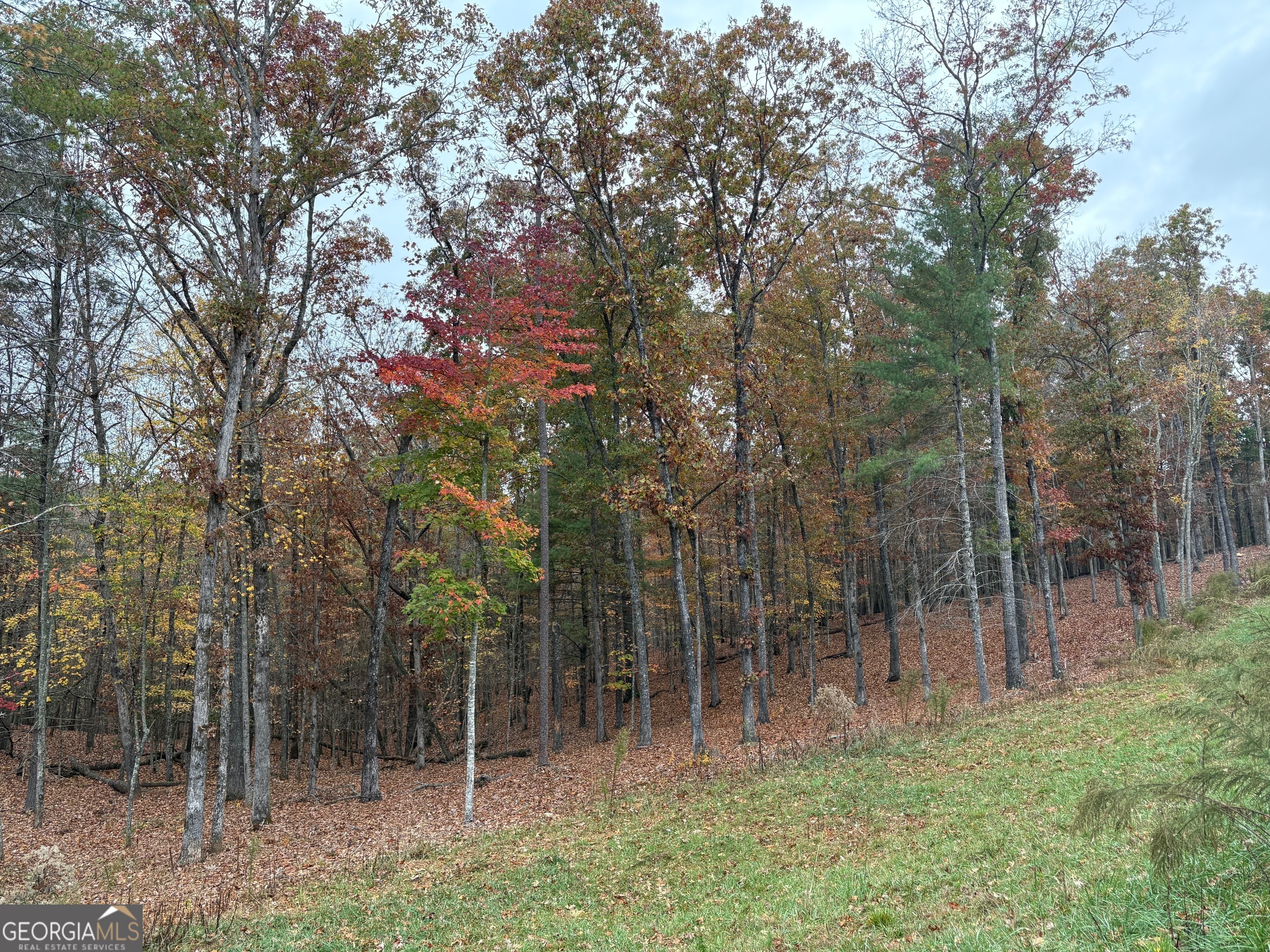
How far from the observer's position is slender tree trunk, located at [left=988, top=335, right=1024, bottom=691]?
16672 millimetres

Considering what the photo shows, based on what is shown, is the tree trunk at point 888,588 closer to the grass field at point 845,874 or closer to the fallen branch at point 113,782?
the grass field at point 845,874

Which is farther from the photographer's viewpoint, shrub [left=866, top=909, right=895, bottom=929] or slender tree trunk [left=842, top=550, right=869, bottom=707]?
slender tree trunk [left=842, top=550, right=869, bottom=707]

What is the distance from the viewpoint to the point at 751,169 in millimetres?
15992

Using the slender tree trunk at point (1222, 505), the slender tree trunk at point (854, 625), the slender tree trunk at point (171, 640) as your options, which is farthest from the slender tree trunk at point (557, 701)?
the slender tree trunk at point (1222, 505)

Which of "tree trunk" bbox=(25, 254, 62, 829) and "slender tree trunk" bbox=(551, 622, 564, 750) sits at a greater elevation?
"tree trunk" bbox=(25, 254, 62, 829)

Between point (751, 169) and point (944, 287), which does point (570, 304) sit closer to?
point (751, 169)

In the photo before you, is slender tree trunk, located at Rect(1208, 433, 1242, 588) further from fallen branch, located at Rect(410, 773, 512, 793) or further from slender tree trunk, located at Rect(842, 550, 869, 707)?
fallen branch, located at Rect(410, 773, 512, 793)

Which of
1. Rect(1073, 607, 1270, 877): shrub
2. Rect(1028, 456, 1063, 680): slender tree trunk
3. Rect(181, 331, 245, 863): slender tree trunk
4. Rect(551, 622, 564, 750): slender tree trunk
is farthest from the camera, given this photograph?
Rect(551, 622, 564, 750): slender tree trunk

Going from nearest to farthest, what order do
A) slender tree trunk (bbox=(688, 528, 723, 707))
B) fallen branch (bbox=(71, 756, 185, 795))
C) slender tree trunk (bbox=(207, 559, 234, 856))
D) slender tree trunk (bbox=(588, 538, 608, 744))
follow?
slender tree trunk (bbox=(207, 559, 234, 856)), fallen branch (bbox=(71, 756, 185, 795)), slender tree trunk (bbox=(588, 538, 608, 744)), slender tree trunk (bbox=(688, 528, 723, 707))

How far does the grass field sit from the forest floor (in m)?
1.14

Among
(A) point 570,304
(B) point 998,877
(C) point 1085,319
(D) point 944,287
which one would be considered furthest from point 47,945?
(C) point 1085,319

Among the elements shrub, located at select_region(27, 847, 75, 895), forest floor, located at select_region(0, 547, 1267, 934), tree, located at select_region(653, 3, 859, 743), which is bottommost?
forest floor, located at select_region(0, 547, 1267, 934)

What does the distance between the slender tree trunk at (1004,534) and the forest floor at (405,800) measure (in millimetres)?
718

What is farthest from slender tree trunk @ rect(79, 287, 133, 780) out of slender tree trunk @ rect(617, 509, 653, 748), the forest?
slender tree trunk @ rect(617, 509, 653, 748)
